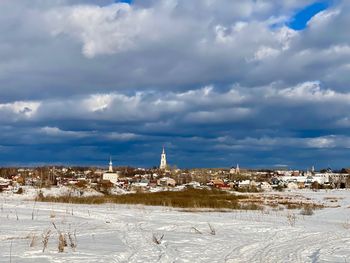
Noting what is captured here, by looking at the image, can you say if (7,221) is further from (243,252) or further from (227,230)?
(243,252)

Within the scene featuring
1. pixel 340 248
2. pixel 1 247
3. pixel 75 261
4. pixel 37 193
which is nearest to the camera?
pixel 75 261

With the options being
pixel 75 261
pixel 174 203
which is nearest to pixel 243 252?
pixel 75 261

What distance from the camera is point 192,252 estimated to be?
500 inches

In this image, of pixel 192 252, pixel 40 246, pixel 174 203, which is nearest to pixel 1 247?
pixel 40 246

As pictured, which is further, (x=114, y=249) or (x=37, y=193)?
(x=37, y=193)

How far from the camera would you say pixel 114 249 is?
12.7 m

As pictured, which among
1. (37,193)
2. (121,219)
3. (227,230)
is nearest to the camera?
(227,230)

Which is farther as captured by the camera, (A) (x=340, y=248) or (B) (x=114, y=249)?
(A) (x=340, y=248)

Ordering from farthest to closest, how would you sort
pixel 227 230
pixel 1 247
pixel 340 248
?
pixel 227 230 < pixel 340 248 < pixel 1 247

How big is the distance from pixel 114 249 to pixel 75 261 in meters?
2.21

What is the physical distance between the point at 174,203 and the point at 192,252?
2892cm

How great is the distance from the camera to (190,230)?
18.6m

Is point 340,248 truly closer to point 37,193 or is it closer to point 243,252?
point 243,252

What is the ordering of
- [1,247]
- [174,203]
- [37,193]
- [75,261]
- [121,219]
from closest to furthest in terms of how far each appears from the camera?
1. [75,261]
2. [1,247]
3. [121,219]
4. [174,203]
5. [37,193]
